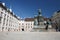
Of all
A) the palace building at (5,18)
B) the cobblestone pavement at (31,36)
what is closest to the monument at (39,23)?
the cobblestone pavement at (31,36)

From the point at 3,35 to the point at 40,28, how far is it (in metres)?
10.4

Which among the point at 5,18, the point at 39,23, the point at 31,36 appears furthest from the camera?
the point at 5,18

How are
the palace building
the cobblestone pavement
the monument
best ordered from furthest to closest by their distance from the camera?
1. the palace building
2. the monument
3. the cobblestone pavement

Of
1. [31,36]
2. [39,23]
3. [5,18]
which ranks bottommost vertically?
[31,36]

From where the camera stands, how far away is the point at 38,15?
15383mm

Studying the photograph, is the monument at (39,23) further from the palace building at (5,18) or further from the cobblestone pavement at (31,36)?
the palace building at (5,18)

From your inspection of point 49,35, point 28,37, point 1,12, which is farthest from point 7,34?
point 1,12

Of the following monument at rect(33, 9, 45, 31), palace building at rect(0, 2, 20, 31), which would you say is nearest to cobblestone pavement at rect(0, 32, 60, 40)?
monument at rect(33, 9, 45, 31)

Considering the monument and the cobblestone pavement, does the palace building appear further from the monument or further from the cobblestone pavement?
the cobblestone pavement

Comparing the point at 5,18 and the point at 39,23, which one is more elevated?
the point at 5,18

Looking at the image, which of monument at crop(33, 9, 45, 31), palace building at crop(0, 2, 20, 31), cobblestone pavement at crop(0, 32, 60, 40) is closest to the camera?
cobblestone pavement at crop(0, 32, 60, 40)

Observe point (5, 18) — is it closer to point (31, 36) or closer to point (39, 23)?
point (39, 23)

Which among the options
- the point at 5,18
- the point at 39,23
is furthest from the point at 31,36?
the point at 5,18

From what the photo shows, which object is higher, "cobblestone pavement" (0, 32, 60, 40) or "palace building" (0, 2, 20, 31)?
"palace building" (0, 2, 20, 31)
